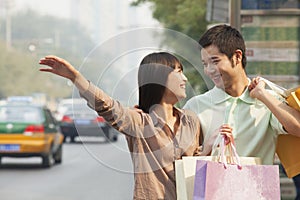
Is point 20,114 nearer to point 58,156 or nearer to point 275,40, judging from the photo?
point 58,156

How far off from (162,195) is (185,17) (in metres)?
25.6

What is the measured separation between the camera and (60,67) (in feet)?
12.3

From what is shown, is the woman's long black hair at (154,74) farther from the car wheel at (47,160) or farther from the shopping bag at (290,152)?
the car wheel at (47,160)

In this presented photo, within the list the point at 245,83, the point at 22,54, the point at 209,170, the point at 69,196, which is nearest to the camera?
the point at 209,170

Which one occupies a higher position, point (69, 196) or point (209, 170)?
point (209, 170)

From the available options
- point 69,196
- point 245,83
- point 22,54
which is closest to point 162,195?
point 245,83

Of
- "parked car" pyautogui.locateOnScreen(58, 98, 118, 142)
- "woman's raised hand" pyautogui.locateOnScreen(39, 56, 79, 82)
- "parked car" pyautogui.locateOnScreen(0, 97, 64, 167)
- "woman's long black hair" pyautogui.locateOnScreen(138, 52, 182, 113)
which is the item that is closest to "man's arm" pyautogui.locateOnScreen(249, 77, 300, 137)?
"woman's long black hair" pyautogui.locateOnScreen(138, 52, 182, 113)

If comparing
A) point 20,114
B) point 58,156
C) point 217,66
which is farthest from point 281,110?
point 58,156

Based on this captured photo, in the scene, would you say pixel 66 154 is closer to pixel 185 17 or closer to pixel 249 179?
pixel 185 17

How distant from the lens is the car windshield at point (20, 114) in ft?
70.6

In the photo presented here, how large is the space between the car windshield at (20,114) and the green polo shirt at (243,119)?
57.1ft

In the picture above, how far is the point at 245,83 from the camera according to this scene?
432cm

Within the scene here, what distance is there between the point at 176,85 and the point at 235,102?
0.34 metres

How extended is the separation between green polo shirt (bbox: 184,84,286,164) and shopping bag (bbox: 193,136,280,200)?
27cm
